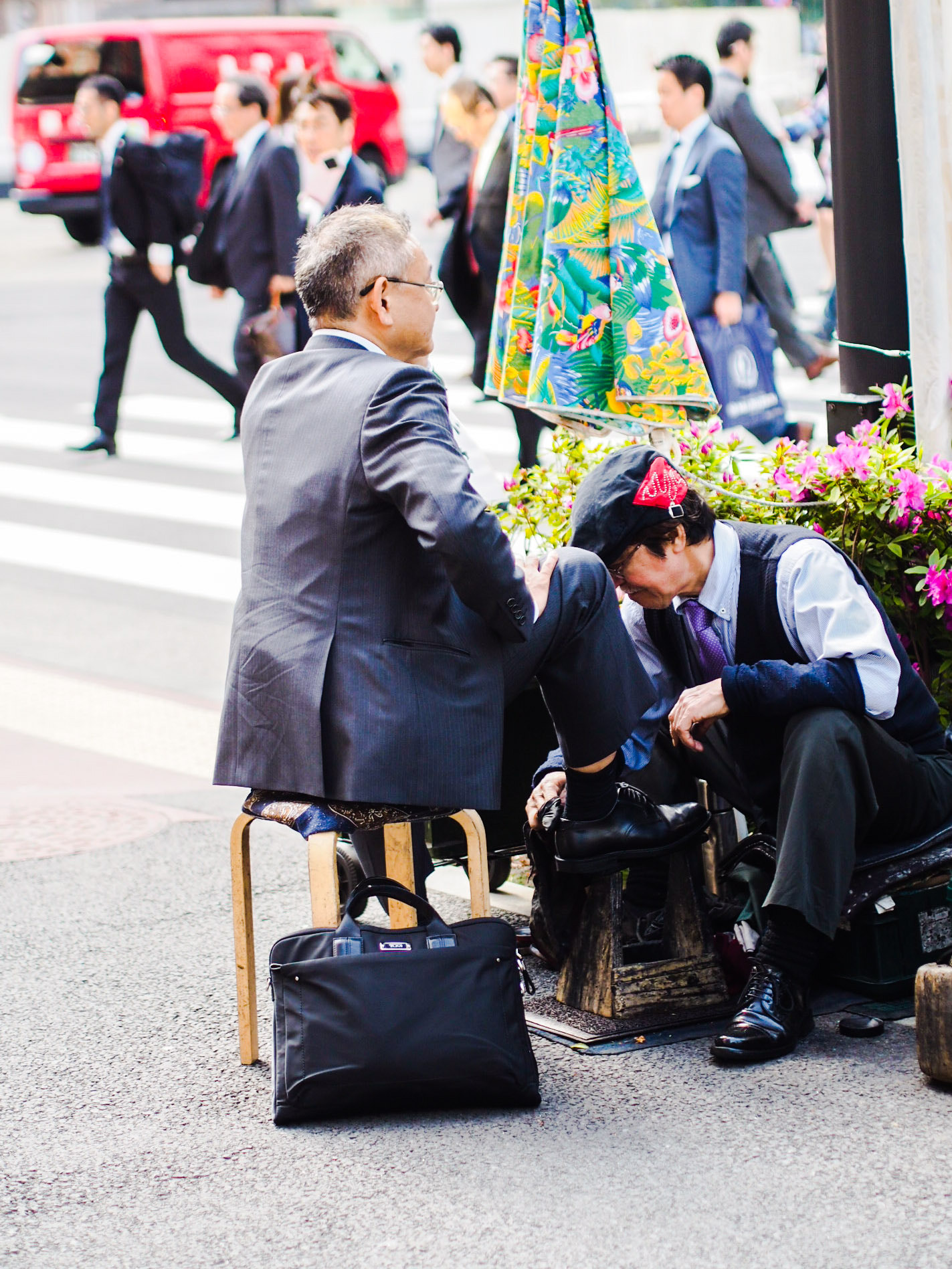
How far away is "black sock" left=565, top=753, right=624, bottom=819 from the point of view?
12.0ft

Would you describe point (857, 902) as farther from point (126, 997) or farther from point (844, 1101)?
point (126, 997)

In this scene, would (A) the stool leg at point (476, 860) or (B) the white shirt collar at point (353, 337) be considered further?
(B) the white shirt collar at point (353, 337)

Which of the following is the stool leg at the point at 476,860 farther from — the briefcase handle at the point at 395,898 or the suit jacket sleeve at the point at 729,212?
the suit jacket sleeve at the point at 729,212

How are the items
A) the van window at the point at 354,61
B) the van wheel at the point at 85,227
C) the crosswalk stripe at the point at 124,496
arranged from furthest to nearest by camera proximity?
1. the van window at the point at 354,61
2. the van wheel at the point at 85,227
3. the crosswalk stripe at the point at 124,496

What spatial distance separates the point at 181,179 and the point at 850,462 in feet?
26.4

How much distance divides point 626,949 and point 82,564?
5701 millimetres

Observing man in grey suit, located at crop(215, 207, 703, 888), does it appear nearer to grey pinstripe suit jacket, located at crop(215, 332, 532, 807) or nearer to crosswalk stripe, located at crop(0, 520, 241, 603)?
grey pinstripe suit jacket, located at crop(215, 332, 532, 807)

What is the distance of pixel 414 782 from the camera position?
3.34m

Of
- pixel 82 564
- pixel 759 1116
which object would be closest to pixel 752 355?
pixel 82 564

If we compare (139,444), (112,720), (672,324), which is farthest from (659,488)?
(139,444)

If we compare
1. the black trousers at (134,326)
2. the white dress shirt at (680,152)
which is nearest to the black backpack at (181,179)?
the black trousers at (134,326)

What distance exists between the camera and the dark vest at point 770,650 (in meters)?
3.71

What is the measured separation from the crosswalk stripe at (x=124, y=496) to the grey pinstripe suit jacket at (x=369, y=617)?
628 cm

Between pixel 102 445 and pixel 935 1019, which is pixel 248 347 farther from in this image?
pixel 935 1019
